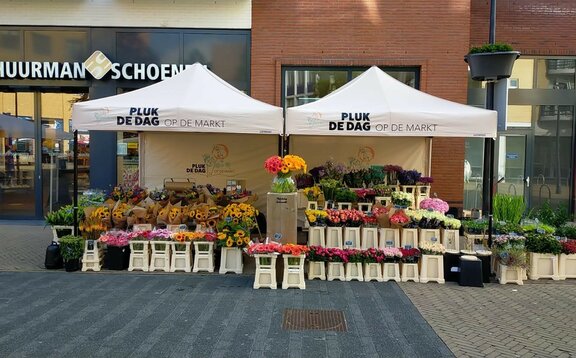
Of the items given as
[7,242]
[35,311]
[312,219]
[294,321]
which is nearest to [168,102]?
[312,219]

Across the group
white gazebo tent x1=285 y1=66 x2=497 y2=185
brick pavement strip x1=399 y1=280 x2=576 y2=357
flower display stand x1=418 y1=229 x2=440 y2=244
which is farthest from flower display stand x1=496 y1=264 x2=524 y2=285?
white gazebo tent x1=285 y1=66 x2=497 y2=185

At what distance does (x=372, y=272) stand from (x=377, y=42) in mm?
5934

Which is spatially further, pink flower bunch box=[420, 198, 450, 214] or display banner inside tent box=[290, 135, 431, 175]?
display banner inside tent box=[290, 135, 431, 175]

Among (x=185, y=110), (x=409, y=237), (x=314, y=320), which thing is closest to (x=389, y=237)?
(x=409, y=237)

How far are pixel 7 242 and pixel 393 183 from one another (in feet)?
24.5

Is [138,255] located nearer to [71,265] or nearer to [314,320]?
[71,265]

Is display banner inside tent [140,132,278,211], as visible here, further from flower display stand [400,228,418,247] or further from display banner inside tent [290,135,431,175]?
flower display stand [400,228,418,247]

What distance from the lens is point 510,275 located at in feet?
23.3

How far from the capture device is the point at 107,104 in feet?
24.6

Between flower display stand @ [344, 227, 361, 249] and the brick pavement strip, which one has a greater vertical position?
flower display stand @ [344, 227, 361, 249]

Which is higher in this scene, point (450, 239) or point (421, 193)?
point (421, 193)

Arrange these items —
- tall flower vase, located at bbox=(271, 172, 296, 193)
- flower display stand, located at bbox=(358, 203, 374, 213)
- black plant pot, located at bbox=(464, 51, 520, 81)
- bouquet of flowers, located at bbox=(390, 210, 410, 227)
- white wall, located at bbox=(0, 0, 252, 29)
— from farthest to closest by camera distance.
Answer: white wall, located at bbox=(0, 0, 252, 29) < flower display stand, located at bbox=(358, 203, 374, 213) < black plant pot, located at bbox=(464, 51, 520, 81) < bouquet of flowers, located at bbox=(390, 210, 410, 227) < tall flower vase, located at bbox=(271, 172, 296, 193)

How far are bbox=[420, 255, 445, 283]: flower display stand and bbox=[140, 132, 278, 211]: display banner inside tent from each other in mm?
4598

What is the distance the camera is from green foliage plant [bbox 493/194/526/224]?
7.90 meters
